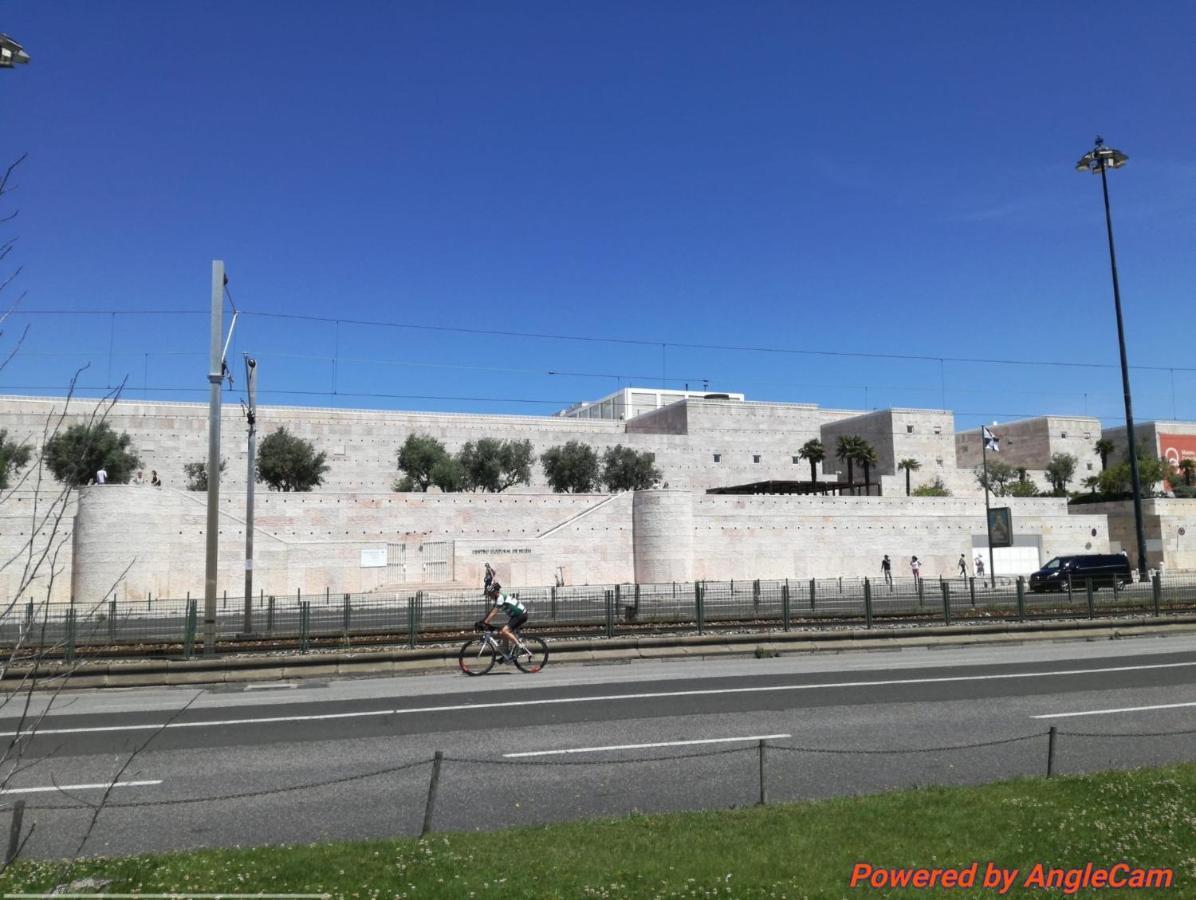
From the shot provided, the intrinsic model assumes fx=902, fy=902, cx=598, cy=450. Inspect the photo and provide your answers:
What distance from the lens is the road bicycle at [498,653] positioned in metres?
20.0

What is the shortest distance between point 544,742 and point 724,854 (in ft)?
17.6

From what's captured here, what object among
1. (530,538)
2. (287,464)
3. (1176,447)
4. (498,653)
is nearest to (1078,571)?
(530,538)

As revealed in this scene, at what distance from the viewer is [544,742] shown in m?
12.5

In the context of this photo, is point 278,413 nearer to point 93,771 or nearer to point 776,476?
point 776,476

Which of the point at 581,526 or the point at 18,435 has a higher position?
the point at 18,435

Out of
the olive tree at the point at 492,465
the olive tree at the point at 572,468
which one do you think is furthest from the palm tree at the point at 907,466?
the olive tree at the point at 492,465

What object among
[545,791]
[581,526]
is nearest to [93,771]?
[545,791]

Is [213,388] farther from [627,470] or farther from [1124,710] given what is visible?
[627,470]

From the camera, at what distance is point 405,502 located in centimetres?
5531

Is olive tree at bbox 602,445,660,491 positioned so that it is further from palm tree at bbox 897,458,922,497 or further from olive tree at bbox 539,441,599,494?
palm tree at bbox 897,458,922,497

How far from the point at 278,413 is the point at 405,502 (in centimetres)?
3911

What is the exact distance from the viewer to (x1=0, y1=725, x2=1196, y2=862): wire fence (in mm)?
9180

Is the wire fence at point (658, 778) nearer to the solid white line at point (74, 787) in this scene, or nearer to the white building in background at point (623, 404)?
the solid white line at point (74, 787)

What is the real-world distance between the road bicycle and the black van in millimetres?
30222
